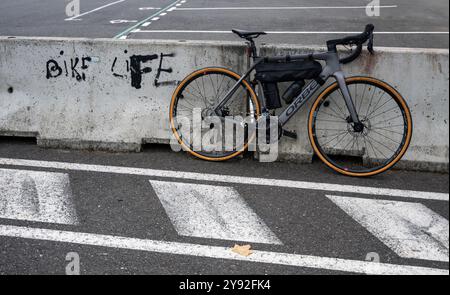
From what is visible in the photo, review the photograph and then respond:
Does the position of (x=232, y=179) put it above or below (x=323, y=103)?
below

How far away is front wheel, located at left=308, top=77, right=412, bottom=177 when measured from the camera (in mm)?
5820

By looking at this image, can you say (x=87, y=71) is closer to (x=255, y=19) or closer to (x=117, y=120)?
(x=117, y=120)

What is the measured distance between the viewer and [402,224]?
4.83 m

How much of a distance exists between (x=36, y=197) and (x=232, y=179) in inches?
72.4

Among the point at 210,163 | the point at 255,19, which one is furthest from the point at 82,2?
the point at 210,163

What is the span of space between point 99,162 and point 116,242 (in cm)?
192

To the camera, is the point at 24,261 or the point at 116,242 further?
the point at 116,242

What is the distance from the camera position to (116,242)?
4.54 metres

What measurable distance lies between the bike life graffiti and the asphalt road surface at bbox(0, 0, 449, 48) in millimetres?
4065

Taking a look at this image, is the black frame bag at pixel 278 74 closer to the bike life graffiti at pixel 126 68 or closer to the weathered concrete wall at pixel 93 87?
the weathered concrete wall at pixel 93 87

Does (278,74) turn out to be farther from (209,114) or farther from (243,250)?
(243,250)

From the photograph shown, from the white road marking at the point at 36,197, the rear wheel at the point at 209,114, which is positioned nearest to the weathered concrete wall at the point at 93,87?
the rear wheel at the point at 209,114

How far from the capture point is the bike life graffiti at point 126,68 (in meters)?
6.48

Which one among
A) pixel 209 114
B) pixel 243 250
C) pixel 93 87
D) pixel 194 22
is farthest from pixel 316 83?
pixel 194 22
